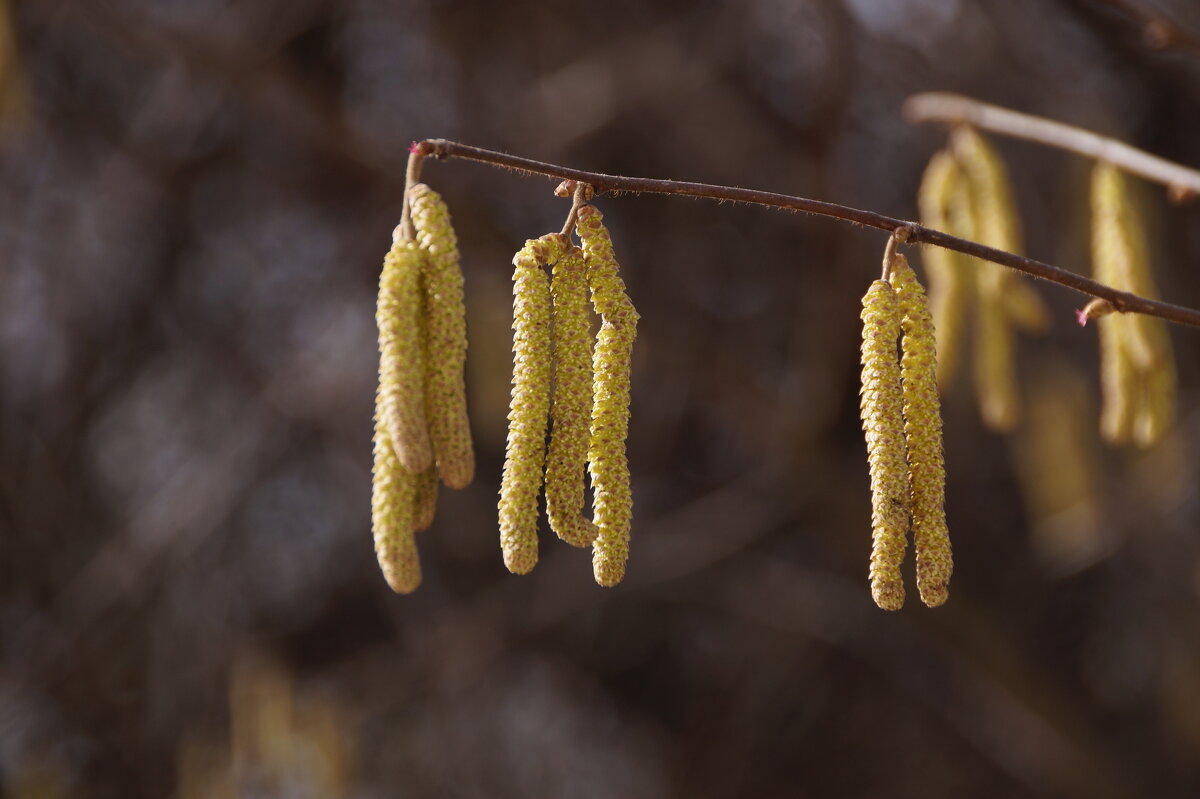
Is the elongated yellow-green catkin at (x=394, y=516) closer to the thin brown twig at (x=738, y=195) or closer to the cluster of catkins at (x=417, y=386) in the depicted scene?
the cluster of catkins at (x=417, y=386)

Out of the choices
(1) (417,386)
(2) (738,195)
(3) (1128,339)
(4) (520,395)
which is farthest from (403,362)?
(3) (1128,339)

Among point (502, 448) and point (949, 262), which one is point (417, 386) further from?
point (502, 448)

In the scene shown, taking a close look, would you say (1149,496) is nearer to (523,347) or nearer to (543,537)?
(543,537)

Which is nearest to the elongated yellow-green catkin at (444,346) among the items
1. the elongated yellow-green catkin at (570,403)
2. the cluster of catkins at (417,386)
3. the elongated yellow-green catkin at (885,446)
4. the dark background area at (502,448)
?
the cluster of catkins at (417,386)

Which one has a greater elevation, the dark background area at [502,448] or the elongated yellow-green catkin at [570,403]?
the elongated yellow-green catkin at [570,403]

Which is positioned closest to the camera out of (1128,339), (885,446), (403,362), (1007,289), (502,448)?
(403,362)

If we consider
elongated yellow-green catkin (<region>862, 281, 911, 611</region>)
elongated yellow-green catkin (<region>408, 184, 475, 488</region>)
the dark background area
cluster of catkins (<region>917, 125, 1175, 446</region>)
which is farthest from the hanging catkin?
the dark background area
